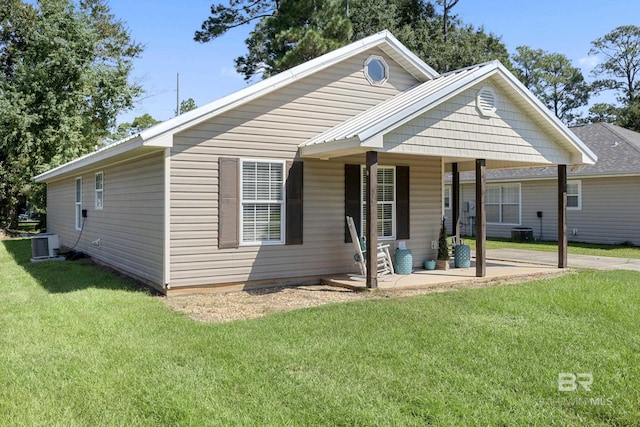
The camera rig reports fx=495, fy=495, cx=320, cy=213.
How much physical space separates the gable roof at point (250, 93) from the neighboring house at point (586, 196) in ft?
29.3

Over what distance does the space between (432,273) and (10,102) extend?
20272 millimetres

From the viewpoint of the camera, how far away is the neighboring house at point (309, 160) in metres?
7.76

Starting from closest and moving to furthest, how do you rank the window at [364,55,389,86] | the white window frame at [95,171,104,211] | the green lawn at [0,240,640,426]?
the green lawn at [0,240,640,426] < the window at [364,55,389,86] < the white window frame at [95,171,104,211]

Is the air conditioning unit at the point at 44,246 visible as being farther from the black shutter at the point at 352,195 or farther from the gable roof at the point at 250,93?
→ the black shutter at the point at 352,195

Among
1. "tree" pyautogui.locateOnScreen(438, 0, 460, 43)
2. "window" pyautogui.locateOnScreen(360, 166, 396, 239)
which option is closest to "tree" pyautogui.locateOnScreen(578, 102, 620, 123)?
"tree" pyautogui.locateOnScreen(438, 0, 460, 43)

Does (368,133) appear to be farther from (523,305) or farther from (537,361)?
(537,361)

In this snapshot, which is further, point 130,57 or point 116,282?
point 130,57

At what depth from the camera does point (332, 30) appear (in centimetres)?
2170

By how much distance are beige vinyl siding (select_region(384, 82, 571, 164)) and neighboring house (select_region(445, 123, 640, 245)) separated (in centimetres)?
727

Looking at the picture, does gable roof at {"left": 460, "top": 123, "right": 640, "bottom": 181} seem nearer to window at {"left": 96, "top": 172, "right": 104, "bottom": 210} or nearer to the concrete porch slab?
the concrete porch slab

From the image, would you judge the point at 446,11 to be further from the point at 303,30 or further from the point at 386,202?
the point at 386,202

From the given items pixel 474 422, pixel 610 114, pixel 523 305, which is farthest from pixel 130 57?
pixel 610 114

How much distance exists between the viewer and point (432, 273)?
9508 mm

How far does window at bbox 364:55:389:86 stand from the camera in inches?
381
